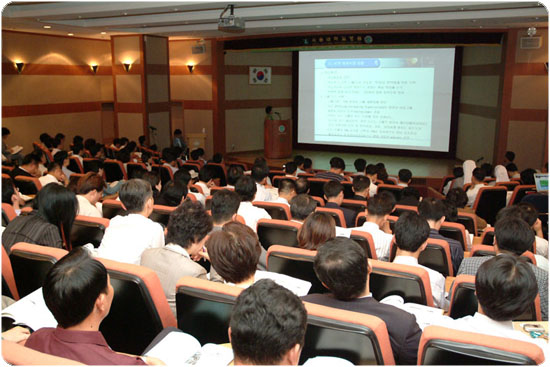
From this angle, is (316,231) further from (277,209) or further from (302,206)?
(277,209)

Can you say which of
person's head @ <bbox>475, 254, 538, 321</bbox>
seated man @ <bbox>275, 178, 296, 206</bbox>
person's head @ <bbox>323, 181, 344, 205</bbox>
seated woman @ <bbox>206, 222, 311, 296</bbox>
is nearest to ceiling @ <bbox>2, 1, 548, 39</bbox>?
seated man @ <bbox>275, 178, 296, 206</bbox>

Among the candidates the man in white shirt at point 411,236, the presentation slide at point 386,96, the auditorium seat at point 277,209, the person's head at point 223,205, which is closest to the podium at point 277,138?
the presentation slide at point 386,96

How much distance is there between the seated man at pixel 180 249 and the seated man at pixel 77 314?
67 cm

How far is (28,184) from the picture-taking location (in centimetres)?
545

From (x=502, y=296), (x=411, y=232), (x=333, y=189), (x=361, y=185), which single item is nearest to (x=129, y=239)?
(x=411, y=232)

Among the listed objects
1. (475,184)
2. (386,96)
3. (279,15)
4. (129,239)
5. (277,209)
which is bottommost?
(475,184)

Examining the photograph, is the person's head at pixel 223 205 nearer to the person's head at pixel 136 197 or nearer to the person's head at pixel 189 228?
the person's head at pixel 136 197

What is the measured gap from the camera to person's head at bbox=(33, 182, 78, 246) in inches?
122

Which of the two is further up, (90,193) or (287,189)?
(90,193)

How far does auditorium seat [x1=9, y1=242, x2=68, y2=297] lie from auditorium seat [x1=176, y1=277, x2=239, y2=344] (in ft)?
2.43

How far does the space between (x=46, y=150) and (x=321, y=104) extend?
261 inches

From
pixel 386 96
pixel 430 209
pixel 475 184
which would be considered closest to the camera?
pixel 430 209

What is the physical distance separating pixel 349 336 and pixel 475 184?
5892mm

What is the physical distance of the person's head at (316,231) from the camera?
9.97 feet
